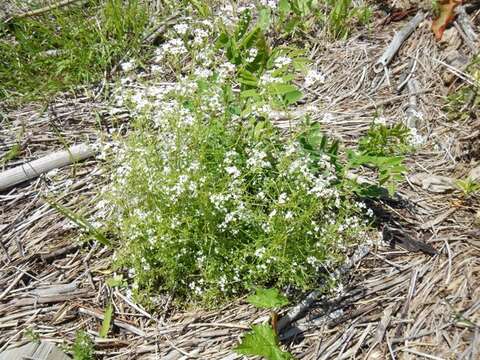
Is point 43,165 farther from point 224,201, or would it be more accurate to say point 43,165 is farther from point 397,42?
point 397,42

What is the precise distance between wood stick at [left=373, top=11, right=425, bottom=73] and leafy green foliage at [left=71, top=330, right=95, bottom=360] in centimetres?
235

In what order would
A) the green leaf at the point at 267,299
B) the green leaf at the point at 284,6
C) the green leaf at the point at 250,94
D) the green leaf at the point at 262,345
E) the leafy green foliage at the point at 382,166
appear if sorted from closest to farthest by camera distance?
1. the green leaf at the point at 262,345
2. the green leaf at the point at 267,299
3. the leafy green foliage at the point at 382,166
4. the green leaf at the point at 250,94
5. the green leaf at the point at 284,6

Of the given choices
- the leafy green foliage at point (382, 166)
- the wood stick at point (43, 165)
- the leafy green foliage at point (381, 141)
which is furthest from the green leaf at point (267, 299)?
the wood stick at point (43, 165)

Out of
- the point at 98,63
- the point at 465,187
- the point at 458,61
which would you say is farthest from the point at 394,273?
the point at 98,63

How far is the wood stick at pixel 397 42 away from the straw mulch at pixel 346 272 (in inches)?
3.0

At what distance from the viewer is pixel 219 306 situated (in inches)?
102

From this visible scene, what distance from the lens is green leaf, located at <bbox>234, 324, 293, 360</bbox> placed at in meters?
2.17

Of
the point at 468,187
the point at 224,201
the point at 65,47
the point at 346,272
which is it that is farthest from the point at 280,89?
the point at 65,47

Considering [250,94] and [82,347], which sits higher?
[250,94]

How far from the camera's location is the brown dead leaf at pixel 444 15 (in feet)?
11.9

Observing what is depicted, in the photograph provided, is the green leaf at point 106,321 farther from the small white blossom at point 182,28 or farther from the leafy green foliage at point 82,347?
the small white blossom at point 182,28

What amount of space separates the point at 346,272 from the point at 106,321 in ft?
3.67

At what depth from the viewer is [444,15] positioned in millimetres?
3650

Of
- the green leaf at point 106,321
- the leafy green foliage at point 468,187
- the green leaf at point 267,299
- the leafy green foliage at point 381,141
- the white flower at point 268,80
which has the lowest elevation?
the green leaf at point 106,321
